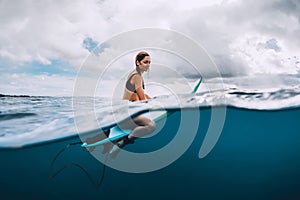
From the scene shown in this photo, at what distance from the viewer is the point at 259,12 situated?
7184 mm

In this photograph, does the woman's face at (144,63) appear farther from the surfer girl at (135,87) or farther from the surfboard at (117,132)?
the surfboard at (117,132)

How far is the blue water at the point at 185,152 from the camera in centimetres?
729

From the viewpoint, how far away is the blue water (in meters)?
7.29

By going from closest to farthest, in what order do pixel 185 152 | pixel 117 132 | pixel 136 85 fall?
1. pixel 136 85
2. pixel 117 132
3. pixel 185 152

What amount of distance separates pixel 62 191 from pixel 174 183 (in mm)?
7298

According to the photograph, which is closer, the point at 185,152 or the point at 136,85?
the point at 136,85

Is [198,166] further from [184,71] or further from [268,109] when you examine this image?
[184,71]

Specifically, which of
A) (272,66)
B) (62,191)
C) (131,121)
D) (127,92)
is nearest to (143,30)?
(127,92)

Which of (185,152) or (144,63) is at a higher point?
(144,63)

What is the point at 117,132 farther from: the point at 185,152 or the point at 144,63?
the point at 185,152

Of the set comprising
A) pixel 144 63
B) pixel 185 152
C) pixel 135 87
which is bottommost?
pixel 185 152

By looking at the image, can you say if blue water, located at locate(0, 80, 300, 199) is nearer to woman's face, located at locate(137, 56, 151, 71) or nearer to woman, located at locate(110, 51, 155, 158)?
woman, located at locate(110, 51, 155, 158)

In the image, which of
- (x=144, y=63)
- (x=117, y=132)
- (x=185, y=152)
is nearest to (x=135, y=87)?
(x=144, y=63)

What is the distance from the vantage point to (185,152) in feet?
49.4
